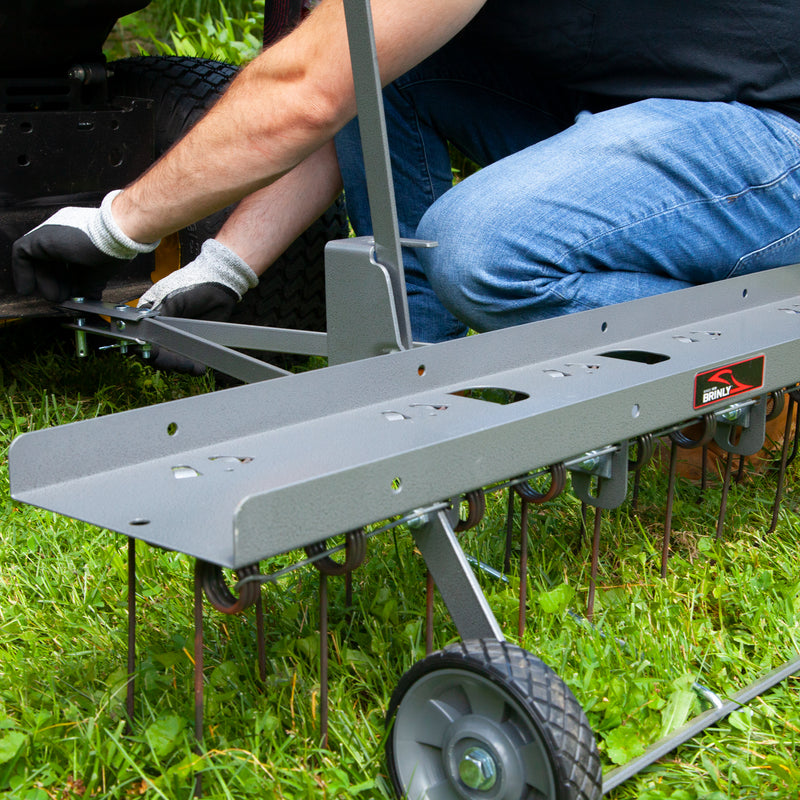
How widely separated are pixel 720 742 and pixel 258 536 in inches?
28.8

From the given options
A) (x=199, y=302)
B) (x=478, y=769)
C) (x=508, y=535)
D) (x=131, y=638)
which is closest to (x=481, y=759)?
(x=478, y=769)

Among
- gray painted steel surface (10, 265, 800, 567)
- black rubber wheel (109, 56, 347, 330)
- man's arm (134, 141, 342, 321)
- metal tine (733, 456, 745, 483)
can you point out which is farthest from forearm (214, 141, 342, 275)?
metal tine (733, 456, 745, 483)

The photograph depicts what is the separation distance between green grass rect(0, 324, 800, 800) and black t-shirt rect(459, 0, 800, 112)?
75cm

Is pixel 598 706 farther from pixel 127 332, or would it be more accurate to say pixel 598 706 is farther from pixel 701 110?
pixel 127 332

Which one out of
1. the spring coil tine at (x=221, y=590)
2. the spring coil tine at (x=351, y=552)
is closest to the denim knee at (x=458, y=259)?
the spring coil tine at (x=351, y=552)

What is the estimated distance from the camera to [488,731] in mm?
1060

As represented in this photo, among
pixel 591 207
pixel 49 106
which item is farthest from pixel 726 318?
pixel 49 106

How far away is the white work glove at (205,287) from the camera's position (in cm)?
218

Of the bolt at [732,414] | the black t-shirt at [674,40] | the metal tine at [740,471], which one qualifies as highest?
the black t-shirt at [674,40]

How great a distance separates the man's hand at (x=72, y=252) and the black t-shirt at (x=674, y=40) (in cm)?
79

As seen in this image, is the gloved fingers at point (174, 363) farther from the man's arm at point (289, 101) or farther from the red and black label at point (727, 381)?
the red and black label at point (727, 381)

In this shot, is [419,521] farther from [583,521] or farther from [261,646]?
[583,521]

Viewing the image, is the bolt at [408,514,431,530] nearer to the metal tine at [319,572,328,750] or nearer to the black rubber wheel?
the metal tine at [319,572,328,750]

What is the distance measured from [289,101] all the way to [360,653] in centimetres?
82
